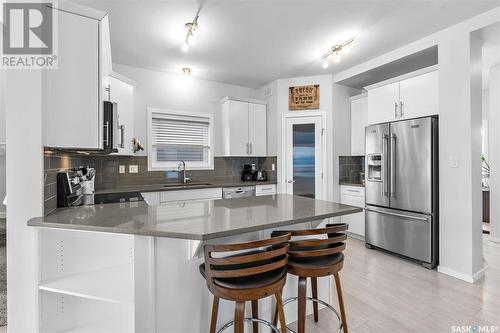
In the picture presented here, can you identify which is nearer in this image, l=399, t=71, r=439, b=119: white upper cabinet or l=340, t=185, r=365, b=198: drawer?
l=399, t=71, r=439, b=119: white upper cabinet

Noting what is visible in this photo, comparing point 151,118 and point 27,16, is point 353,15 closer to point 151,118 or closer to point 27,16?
point 27,16

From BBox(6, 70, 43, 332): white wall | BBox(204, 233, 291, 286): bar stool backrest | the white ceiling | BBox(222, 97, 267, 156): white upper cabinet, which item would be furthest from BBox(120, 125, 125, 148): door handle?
BBox(204, 233, 291, 286): bar stool backrest

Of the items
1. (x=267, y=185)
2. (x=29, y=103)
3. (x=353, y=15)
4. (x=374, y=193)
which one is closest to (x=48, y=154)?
(x=29, y=103)

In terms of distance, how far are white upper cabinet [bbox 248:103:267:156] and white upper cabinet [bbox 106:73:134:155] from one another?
1.97 meters

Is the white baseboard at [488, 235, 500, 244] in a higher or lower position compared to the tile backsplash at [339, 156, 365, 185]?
lower

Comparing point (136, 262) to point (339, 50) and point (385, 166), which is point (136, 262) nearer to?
point (385, 166)

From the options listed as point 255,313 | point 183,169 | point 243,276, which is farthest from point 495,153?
point 183,169

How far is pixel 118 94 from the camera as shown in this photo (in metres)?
3.19

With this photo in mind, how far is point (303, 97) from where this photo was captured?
435 cm

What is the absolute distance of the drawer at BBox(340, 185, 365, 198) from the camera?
3.89 metres

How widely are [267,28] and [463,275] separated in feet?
11.1

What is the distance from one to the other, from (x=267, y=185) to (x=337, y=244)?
2.78 meters

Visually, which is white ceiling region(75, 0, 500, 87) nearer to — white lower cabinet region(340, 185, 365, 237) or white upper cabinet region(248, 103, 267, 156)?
white upper cabinet region(248, 103, 267, 156)

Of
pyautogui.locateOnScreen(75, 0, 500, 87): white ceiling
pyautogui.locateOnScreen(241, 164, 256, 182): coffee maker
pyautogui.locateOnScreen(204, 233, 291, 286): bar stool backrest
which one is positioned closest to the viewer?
pyautogui.locateOnScreen(204, 233, 291, 286): bar stool backrest
